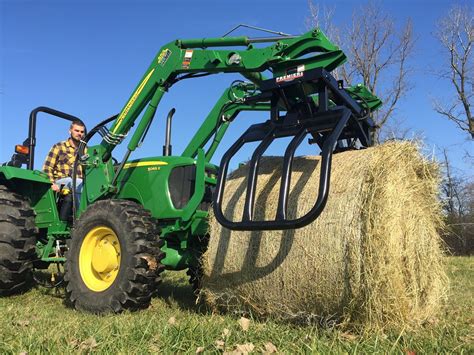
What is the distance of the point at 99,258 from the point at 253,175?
2037mm

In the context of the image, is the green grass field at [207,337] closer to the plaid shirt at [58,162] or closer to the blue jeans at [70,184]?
the blue jeans at [70,184]

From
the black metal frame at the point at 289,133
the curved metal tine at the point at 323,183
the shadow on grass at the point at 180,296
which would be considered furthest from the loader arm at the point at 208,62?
the shadow on grass at the point at 180,296

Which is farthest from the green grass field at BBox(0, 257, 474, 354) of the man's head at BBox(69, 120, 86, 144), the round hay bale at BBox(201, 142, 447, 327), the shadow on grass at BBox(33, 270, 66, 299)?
the man's head at BBox(69, 120, 86, 144)

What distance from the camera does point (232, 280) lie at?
4.38m

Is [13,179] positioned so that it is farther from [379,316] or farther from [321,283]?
[379,316]

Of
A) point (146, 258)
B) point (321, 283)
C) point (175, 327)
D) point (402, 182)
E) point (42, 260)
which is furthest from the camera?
point (42, 260)

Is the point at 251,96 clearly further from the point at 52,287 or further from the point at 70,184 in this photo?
the point at 52,287

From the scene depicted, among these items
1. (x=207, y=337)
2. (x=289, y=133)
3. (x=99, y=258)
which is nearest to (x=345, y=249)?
(x=289, y=133)

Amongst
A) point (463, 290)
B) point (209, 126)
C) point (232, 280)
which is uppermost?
point (209, 126)

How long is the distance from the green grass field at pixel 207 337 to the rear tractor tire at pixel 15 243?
55.1 inches

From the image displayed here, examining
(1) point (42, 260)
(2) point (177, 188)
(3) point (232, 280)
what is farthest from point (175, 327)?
(1) point (42, 260)

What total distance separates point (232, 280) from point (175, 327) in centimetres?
96

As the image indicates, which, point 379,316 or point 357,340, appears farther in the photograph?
point 379,316

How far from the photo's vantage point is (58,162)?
6.91m
